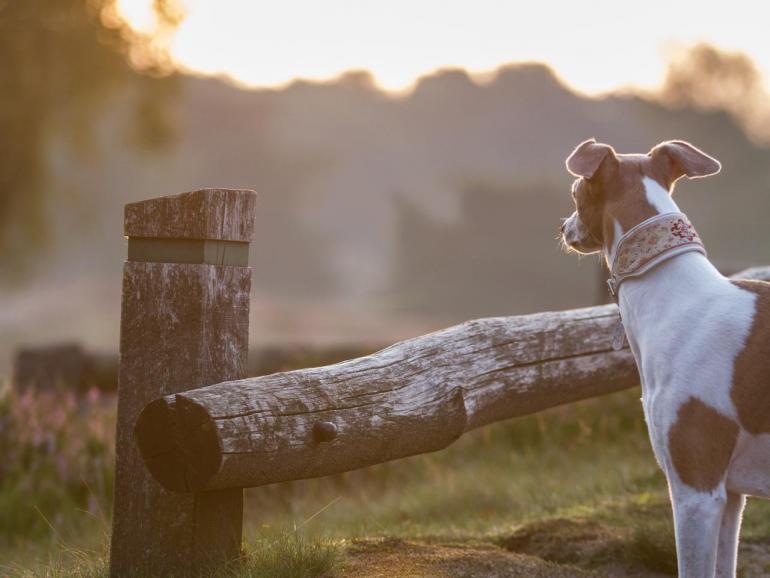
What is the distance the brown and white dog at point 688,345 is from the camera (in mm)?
3330

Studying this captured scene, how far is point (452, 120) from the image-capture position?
128 ft

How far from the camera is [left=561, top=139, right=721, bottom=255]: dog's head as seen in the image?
361cm

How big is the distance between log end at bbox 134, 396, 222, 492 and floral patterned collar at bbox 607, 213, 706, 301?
1711 millimetres

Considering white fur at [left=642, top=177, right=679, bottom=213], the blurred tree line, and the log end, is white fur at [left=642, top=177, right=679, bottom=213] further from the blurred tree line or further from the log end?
the blurred tree line

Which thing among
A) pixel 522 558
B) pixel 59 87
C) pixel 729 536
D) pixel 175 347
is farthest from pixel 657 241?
pixel 59 87

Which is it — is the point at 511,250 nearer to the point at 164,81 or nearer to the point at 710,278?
the point at 164,81

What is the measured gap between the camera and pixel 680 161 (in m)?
3.74

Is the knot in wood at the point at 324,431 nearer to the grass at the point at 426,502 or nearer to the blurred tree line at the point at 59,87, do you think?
the grass at the point at 426,502

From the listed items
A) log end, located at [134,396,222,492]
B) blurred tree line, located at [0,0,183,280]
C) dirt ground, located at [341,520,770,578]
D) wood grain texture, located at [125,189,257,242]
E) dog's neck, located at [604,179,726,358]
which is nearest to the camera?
log end, located at [134,396,222,492]

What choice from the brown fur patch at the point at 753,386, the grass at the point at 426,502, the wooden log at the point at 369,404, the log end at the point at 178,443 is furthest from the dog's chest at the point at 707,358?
the log end at the point at 178,443

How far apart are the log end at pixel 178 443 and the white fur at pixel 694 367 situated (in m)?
1.63

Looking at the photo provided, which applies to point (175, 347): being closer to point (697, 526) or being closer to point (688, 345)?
point (688, 345)

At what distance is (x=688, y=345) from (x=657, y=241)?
0.42 m

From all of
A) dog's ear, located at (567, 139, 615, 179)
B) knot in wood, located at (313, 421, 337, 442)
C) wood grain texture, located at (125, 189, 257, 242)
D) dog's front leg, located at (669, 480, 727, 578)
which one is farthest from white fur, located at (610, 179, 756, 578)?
wood grain texture, located at (125, 189, 257, 242)
